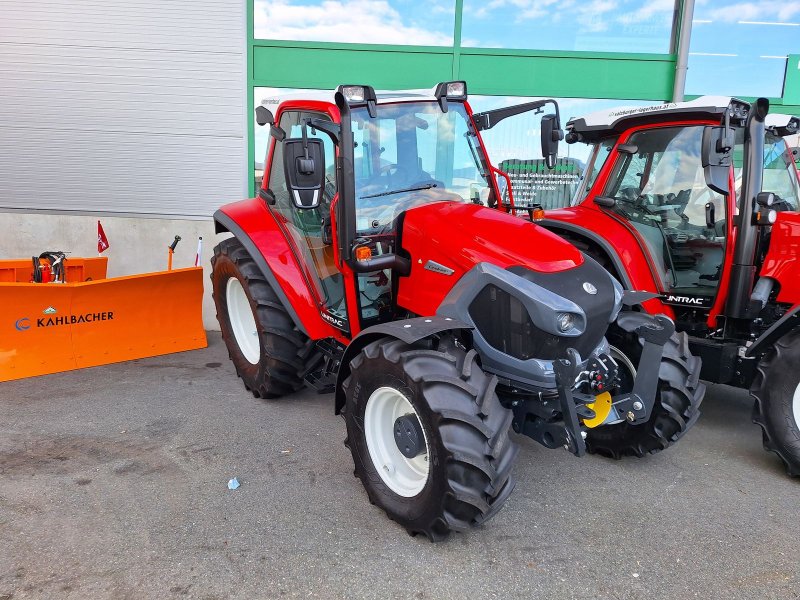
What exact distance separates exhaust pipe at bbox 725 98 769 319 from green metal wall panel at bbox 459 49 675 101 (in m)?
3.84

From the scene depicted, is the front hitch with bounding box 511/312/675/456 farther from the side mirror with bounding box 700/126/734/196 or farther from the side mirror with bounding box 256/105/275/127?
the side mirror with bounding box 256/105/275/127

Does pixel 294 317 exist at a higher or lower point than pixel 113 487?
higher

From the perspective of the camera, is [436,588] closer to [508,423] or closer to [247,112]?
[508,423]

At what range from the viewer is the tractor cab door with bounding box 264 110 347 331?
355 centimetres

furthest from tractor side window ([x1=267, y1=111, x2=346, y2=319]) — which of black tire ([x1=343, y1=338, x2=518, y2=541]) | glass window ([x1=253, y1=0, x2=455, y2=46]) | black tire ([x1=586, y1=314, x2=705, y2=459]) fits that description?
glass window ([x1=253, y1=0, x2=455, y2=46])

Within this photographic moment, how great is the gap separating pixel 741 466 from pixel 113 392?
4284mm

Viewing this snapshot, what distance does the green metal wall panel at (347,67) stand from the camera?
684 centimetres

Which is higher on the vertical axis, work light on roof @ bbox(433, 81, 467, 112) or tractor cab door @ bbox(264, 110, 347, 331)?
work light on roof @ bbox(433, 81, 467, 112)

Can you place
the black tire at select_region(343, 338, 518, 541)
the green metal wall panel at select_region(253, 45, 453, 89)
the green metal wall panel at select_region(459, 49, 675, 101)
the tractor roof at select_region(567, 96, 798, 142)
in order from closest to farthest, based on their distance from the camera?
the black tire at select_region(343, 338, 518, 541) < the tractor roof at select_region(567, 96, 798, 142) < the green metal wall panel at select_region(253, 45, 453, 89) < the green metal wall panel at select_region(459, 49, 675, 101)

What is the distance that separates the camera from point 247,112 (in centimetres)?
687

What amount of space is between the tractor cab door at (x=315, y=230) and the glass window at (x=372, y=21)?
11.1 feet

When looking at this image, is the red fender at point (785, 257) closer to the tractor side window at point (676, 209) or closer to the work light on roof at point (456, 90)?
the tractor side window at point (676, 209)

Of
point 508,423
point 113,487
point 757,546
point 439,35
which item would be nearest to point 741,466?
point 757,546

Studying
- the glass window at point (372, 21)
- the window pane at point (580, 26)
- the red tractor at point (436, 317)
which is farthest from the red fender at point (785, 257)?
the glass window at point (372, 21)
